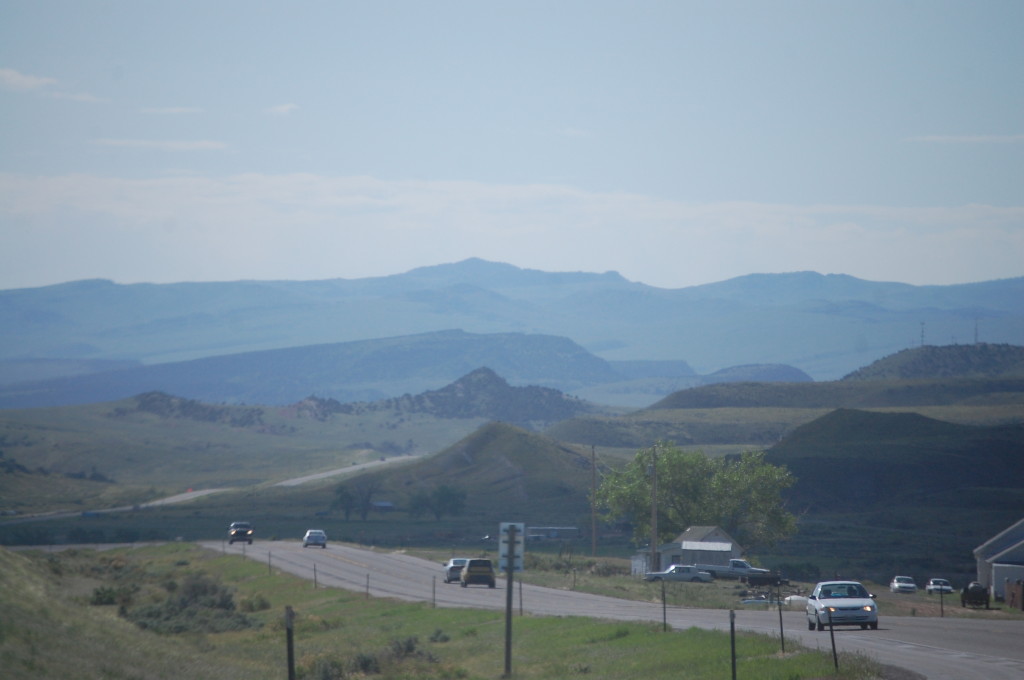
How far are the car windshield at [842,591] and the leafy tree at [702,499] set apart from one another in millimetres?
44096

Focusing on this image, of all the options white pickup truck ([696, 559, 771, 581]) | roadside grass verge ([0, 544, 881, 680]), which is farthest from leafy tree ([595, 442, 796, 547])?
roadside grass verge ([0, 544, 881, 680])

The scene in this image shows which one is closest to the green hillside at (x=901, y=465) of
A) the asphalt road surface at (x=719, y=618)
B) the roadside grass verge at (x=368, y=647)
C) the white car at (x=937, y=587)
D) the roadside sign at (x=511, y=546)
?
the white car at (x=937, y=587)

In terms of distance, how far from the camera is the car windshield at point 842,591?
109 feet

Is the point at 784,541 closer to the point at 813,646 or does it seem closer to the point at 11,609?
the point at 813,646

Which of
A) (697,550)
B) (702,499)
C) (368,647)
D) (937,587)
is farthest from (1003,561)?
(702,499)

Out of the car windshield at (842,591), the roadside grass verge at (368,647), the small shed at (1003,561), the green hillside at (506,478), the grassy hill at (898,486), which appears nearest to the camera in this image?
the roadside grass verge at (368,647)

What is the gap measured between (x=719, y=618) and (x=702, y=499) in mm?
42351

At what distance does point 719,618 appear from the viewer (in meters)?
38.4

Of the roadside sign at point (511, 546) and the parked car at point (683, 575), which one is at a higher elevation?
the roadside sign at point (511, 546)

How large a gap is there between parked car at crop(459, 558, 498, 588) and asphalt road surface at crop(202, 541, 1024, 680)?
0.63m

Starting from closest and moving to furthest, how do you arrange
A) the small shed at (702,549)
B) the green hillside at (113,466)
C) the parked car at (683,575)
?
1. the parked car at (683,575)
2. the small shed at (702,549)
3. the green hillside at (113,466)

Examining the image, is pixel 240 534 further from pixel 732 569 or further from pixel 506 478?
pixel 506 478

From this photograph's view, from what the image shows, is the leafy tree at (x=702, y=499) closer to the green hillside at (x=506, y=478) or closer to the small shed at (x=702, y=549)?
the small shed at (x=702, y=549)

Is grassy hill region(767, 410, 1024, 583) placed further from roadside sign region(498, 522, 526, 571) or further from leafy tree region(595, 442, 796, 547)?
roadside sign region(498, 522, 526, 571)
